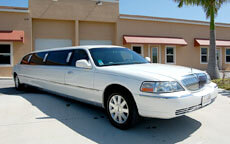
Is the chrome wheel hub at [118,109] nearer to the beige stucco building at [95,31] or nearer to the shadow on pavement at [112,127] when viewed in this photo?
the shadow on pavement at [112,127]

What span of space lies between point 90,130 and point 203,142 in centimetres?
197

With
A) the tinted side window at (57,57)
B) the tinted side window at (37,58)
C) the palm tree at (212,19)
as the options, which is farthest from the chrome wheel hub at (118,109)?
the palm tree at (212,19)

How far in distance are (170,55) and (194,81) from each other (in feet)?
46.4

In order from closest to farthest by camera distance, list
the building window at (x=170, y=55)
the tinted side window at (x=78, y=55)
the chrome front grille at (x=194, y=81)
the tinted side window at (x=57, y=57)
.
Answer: the chrome front grille at (x=194, y=81) < the tinted side window at (x=78, y=55) < the tinted side window at (x=57, y=57) < the building window at (x=170, y=55)

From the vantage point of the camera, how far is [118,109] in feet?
11.5

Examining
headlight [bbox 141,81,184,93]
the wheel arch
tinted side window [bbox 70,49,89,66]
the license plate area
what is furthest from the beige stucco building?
headlight [bbox 141,81,184,93]

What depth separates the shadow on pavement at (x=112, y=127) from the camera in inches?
122

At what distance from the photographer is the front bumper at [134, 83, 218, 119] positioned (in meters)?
2.91

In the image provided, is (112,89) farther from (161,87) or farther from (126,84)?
(161,87)

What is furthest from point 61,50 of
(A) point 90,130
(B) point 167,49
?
(B) point 167,49

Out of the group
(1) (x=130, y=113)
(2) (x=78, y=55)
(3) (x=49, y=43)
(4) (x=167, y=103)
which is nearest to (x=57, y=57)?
(2) (x=78, y=55)

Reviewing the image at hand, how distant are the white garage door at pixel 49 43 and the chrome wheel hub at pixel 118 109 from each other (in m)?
11.7

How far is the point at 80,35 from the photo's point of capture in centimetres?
1449

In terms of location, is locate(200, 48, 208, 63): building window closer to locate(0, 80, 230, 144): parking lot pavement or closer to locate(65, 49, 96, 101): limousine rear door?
locate(0, 80, 230, 144): parking lot pavement
